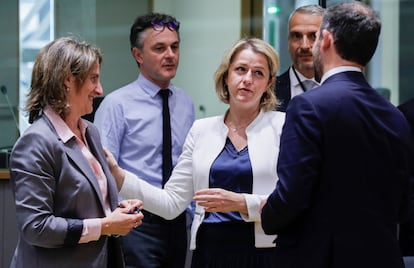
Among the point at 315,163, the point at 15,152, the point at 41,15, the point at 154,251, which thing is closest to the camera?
the point at 315,163

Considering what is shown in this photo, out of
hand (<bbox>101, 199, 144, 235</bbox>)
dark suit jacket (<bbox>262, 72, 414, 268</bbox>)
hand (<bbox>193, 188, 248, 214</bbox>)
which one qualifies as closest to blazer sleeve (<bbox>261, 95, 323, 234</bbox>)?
dark suit jacket (<bbox>262, 72, 414, 268</bbox>)

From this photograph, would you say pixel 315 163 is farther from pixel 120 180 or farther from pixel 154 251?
pixel 154 251

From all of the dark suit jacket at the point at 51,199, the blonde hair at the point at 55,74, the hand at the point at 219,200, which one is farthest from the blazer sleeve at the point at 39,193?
the hand at the point at 219,200

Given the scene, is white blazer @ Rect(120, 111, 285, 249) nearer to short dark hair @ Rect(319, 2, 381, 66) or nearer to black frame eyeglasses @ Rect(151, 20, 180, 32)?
short dark hair @ Rect(319, 2, 381, 66)

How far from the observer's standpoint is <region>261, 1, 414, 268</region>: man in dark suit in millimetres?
2197

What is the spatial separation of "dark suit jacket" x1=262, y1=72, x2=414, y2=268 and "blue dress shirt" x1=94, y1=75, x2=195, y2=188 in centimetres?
120

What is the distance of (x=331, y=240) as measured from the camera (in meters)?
2.23

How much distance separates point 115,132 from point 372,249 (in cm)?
145

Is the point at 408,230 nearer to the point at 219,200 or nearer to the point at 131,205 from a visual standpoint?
the point at 219,200

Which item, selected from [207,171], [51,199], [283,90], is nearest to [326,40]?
[207,171]

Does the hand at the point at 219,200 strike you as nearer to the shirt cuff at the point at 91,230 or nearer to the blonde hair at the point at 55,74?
the shirt cuff at the point at 91,230

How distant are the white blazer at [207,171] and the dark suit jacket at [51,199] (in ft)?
1.62

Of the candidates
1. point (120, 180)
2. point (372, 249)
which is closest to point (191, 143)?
point (120, 180)

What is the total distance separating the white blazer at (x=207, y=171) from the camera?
2748 mm
